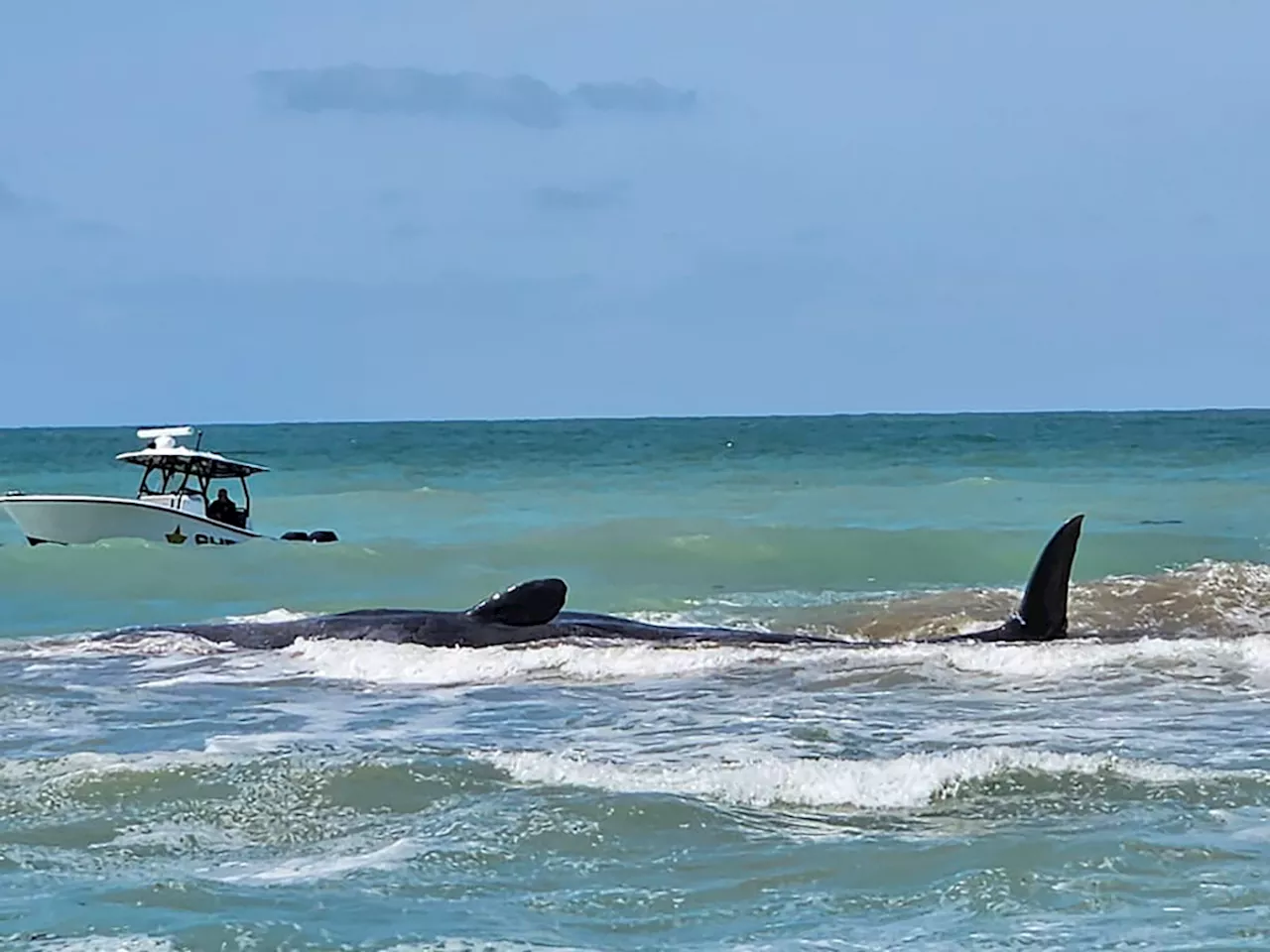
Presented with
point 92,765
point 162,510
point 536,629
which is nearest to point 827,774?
point 92,765

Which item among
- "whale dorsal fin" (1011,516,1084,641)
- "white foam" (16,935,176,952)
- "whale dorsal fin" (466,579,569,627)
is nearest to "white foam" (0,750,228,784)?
"white foam" (16,935,176,952)

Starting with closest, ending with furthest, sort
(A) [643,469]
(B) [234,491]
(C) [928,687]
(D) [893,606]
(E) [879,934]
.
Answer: (E) [879,934] → (C) [928,687] → (D) [893,606] → (B) [234,491] → (A) [643,469]

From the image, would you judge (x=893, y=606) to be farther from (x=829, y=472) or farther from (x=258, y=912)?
(x=829, y=472)

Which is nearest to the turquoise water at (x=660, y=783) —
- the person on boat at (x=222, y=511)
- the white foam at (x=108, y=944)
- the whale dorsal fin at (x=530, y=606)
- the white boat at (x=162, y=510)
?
the white foam at (x=108, y=944)

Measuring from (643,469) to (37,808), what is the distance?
5992 centimetres

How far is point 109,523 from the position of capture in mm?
30562

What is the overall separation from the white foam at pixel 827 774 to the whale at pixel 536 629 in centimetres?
540

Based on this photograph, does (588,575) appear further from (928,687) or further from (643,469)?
(643,469)

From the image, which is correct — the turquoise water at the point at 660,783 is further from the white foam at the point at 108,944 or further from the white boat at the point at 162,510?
the white boat at the point at 162,510

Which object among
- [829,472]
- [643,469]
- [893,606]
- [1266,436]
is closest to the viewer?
[893,606]

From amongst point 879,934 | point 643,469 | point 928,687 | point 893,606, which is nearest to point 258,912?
point 879,934

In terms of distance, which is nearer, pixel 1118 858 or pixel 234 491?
pixel 1118 858

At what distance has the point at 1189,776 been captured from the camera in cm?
956

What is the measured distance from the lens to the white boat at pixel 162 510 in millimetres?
29283
